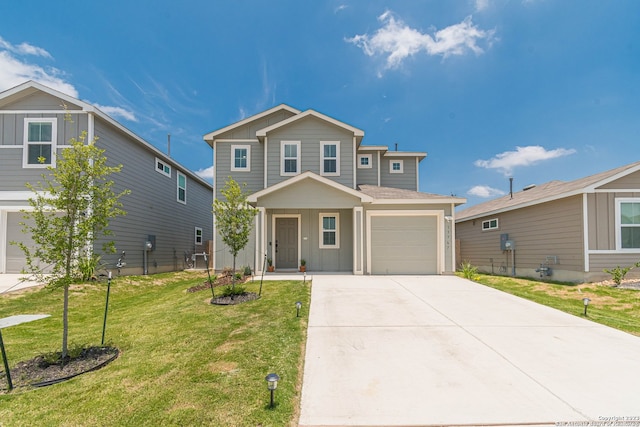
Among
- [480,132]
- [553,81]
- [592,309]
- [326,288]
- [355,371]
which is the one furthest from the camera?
[480,132]

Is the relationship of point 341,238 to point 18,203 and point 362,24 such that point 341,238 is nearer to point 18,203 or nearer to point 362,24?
point 362,24

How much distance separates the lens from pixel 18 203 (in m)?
10.8

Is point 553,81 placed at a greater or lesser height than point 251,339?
greater

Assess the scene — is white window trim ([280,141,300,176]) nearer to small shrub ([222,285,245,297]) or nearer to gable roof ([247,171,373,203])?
gable roof ([247,171,373,203])

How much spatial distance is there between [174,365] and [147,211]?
471 inches

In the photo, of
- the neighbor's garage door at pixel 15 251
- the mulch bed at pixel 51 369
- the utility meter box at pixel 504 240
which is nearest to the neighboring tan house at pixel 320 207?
the utility meter box at pixel 504 240

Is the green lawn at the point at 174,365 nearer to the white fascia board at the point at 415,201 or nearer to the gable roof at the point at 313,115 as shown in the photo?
the white fascia board at the point at 415,201

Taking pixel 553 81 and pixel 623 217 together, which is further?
pixel 553 81

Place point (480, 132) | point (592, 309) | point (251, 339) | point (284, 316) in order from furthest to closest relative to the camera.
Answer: point (480, 132)
point (592, 309)
point (284, 316)
point (251, 339)

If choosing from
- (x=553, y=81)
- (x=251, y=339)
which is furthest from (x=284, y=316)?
(x=553, y=81)

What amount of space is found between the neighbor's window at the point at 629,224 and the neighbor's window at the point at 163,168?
18826mm

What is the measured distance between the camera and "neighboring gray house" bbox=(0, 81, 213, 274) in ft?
35.7

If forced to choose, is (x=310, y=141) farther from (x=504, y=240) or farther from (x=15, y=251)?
(x=15, y=251)

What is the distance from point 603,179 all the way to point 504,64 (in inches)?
279
